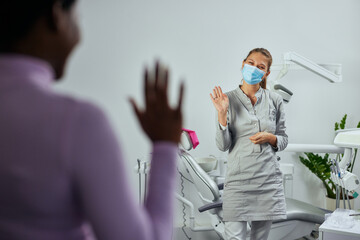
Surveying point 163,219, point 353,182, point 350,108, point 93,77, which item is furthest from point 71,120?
point 350,108

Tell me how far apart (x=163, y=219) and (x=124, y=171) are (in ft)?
0.36

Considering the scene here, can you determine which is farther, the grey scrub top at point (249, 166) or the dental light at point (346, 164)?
the grey scrub top at point (249, 166)

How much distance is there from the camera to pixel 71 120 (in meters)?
0.47

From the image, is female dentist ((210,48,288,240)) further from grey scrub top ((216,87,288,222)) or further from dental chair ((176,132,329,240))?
dental chair ((176,132,329,240))

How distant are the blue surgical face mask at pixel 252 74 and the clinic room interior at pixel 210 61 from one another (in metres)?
1.11

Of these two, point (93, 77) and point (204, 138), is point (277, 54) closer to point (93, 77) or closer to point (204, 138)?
point (204, 138)

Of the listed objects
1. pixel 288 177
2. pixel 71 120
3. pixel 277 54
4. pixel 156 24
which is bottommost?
pixel 288 177

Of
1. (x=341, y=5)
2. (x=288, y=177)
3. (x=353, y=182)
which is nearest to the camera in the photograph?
(x=353, y=182)

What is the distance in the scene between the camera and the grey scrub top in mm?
2098

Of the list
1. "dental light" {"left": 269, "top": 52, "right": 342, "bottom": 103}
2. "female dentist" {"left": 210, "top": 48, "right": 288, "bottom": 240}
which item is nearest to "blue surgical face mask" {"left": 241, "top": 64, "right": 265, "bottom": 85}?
"female dentist" {"left": 210, "top": 48, "right": 288, "bottom": 240}

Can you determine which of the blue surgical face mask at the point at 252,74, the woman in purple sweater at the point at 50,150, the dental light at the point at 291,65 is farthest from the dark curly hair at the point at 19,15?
the dental light at the point at 291,65

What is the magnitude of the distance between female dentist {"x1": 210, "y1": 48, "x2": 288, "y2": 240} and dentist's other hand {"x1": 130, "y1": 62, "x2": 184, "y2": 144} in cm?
152

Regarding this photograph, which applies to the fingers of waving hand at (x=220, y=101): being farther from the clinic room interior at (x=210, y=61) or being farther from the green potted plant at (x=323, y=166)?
the green potted plant at (x=323, y=166)

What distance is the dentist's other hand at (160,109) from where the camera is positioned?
57 cm
